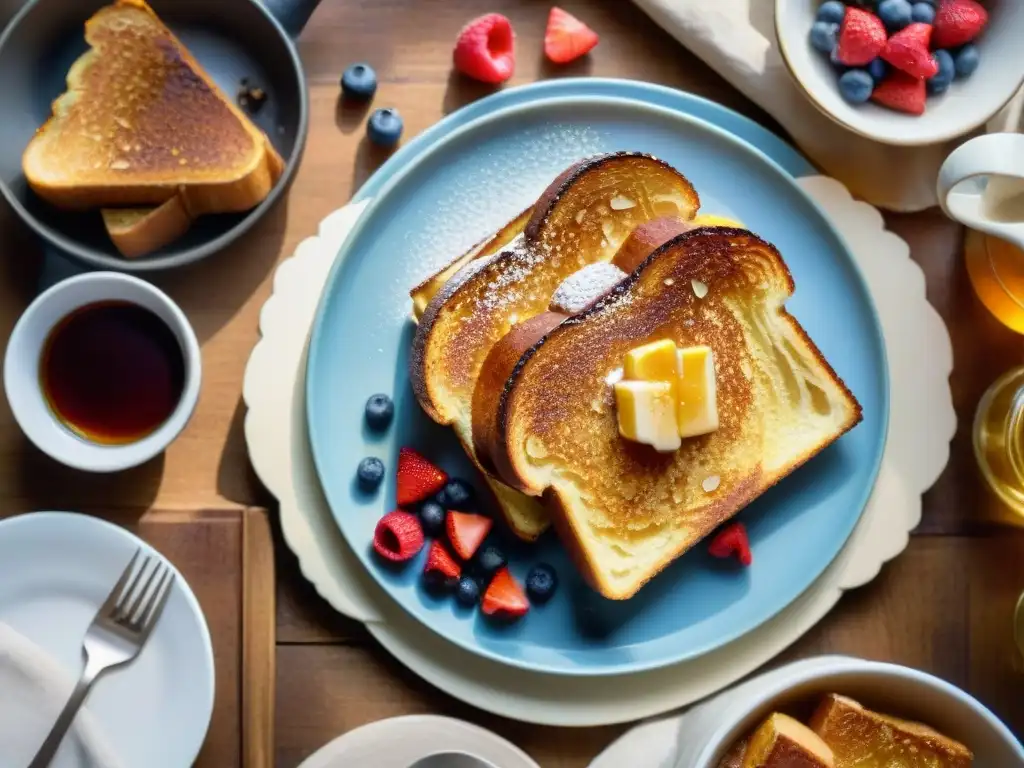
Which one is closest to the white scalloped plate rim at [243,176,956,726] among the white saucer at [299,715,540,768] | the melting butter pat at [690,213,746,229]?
the white saucer at [299,715,540,768]

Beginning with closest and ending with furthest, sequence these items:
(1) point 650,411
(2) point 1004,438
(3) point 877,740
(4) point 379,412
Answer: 1. (3) point 877,740
2. (1) point 650,411
3. (4) point 379,412
4. (2) point 1004,438

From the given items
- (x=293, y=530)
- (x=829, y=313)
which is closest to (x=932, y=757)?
(x=829, y=313)

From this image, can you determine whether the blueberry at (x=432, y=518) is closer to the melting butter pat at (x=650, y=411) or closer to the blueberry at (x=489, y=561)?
the blueberry at (x=489, y=561)

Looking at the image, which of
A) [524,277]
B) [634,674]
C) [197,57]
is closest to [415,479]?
[524,277]

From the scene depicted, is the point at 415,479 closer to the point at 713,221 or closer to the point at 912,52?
the point at 713,221

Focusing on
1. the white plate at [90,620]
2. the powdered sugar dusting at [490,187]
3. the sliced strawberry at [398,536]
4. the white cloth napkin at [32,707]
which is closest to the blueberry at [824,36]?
the powdered sugar dusting at [490,187]

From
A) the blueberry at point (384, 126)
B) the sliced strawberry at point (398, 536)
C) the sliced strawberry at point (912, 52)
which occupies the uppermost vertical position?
the sliced strawberry at point (912, 52)

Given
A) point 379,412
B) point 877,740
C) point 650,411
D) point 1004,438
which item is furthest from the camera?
point 1004,438
